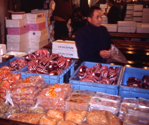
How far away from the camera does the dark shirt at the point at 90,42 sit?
3098 mm

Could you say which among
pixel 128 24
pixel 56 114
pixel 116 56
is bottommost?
pixel 56 114

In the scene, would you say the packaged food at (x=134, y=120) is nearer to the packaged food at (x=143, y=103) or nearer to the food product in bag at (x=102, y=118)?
the food product in bag at (x=102, y=118)

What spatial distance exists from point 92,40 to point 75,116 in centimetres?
188

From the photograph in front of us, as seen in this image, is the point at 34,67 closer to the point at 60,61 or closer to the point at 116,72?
the point at 60,61

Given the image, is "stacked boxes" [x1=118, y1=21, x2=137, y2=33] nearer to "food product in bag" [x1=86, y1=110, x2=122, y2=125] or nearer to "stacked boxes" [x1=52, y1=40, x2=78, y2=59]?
"stacked boxes" [x1=52, y1=40, x2=78, y2=59]

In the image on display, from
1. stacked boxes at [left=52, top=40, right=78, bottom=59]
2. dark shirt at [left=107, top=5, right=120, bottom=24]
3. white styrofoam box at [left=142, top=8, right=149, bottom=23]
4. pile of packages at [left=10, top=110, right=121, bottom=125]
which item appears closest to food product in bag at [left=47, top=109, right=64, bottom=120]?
pile of packages at [left=10, top=110, right=121, bottom=125]

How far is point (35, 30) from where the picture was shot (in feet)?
20.1

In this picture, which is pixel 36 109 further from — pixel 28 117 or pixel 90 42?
pixel 90 42

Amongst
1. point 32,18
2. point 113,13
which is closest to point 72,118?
point 32,18

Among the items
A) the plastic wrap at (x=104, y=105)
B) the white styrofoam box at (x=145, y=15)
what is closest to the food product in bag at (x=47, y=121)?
the plastic wrap at (x=104, y=105)

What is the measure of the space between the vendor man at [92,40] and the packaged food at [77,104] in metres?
1.48

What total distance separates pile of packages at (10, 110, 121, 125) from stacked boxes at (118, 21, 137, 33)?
482 centimetres

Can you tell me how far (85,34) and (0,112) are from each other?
78.3 inches

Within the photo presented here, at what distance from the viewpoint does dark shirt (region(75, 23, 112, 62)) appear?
3.10 m
